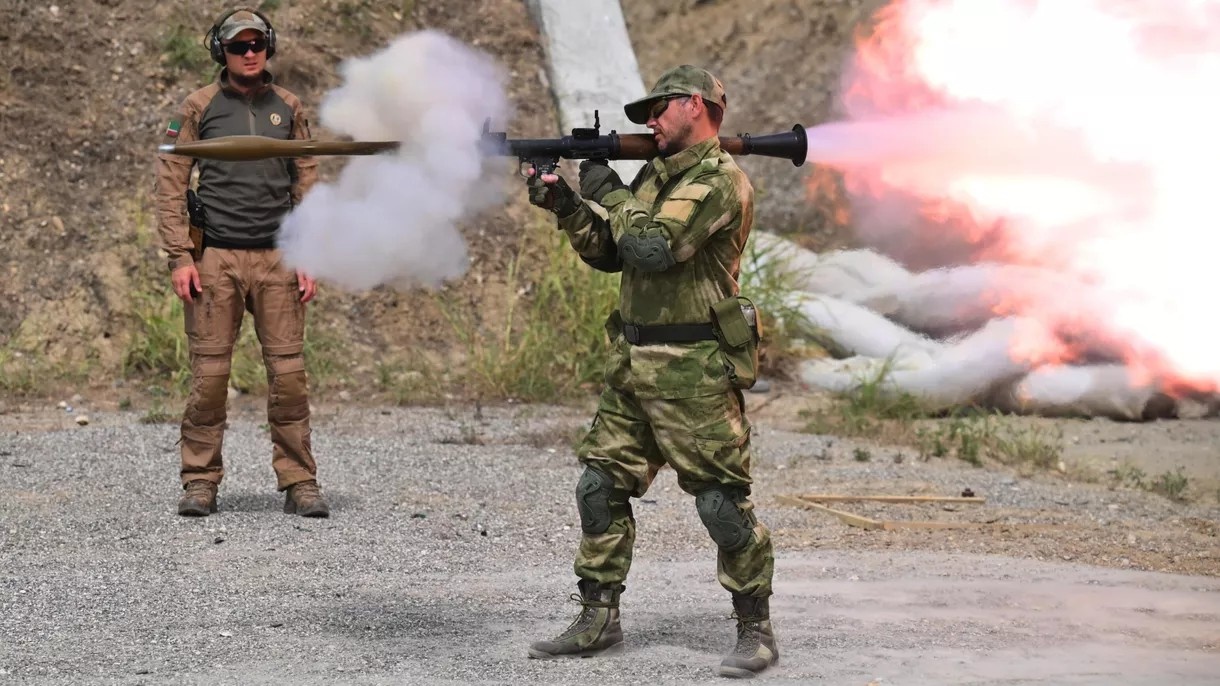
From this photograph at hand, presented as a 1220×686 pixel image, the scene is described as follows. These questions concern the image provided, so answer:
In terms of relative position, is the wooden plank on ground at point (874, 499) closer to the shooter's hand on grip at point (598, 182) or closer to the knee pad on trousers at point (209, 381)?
the knee pad on trousers at point (209, 381)

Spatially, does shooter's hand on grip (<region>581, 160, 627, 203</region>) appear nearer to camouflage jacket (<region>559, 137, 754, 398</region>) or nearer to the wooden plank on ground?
camouflage jacket (<region>559, 137, 754, 398</region>)

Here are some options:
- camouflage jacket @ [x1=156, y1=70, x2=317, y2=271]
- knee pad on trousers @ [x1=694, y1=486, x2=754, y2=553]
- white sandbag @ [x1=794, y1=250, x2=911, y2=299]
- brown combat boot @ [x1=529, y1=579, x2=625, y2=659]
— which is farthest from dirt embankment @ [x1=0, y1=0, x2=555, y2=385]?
knee pad on trousers @ [x1=694, y1=486, x2=754, y2=553]

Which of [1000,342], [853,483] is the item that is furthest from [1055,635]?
[1000,342]

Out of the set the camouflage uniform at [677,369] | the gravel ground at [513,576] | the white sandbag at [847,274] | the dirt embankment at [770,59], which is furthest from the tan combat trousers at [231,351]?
the dirt embankment at [770,59]

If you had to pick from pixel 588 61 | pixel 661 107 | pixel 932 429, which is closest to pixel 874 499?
pixel 932 429

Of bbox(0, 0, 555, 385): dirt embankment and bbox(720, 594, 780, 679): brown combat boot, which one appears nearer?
bbox(720, 594, 780, 679): brown combat boot

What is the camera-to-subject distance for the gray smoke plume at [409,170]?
5.84m

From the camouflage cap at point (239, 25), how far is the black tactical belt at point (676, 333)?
9.81 feet

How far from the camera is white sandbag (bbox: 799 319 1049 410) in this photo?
1116 cm

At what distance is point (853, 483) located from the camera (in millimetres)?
8930

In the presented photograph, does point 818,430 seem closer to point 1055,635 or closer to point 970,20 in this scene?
point 970,20

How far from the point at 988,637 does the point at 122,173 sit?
930cm

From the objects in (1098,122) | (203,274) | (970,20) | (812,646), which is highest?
(970,20)

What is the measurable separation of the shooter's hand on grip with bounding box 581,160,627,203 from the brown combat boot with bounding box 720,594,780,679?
1.44 m
